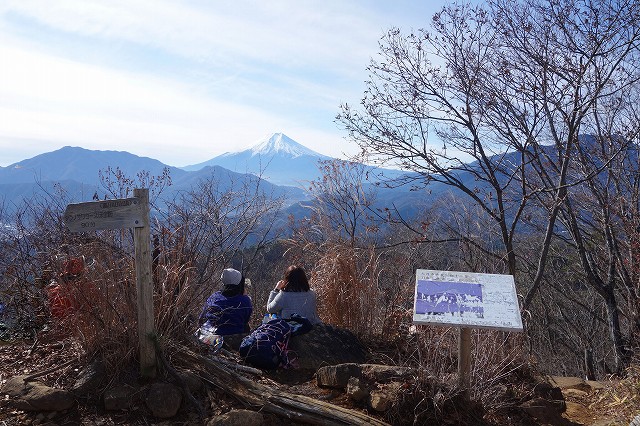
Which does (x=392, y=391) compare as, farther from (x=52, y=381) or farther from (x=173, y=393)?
(x=52, y=381)

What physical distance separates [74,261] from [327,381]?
2.17 meters

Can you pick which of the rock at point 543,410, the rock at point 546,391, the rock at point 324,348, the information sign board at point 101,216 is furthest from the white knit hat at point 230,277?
the rock at point 546,391

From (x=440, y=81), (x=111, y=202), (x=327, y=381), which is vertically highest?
(x=440, y=81)

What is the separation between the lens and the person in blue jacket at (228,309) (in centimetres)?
523

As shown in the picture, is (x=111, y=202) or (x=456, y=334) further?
(x=456, y=334)

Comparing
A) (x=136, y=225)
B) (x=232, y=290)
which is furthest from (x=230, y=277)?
(x=136, y=225)

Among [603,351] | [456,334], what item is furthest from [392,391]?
[603,351]

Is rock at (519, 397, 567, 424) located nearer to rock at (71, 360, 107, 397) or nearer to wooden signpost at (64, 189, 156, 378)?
wooden signpost at (64, 189, 156, 378)

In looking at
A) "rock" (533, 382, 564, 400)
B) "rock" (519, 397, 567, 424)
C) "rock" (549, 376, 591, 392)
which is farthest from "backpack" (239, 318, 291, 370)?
"rock" (549, 376, 591, 392)

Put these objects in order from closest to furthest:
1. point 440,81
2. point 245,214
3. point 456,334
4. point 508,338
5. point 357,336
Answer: point 456,334 < point 508,338 < point 357,336 < point 440,81 < point 245,214

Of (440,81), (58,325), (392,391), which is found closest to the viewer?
(392,391)

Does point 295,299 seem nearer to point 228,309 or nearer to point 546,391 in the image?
point 228,309

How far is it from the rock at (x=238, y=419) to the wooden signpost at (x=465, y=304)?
4.20 ft

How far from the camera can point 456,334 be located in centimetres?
489
